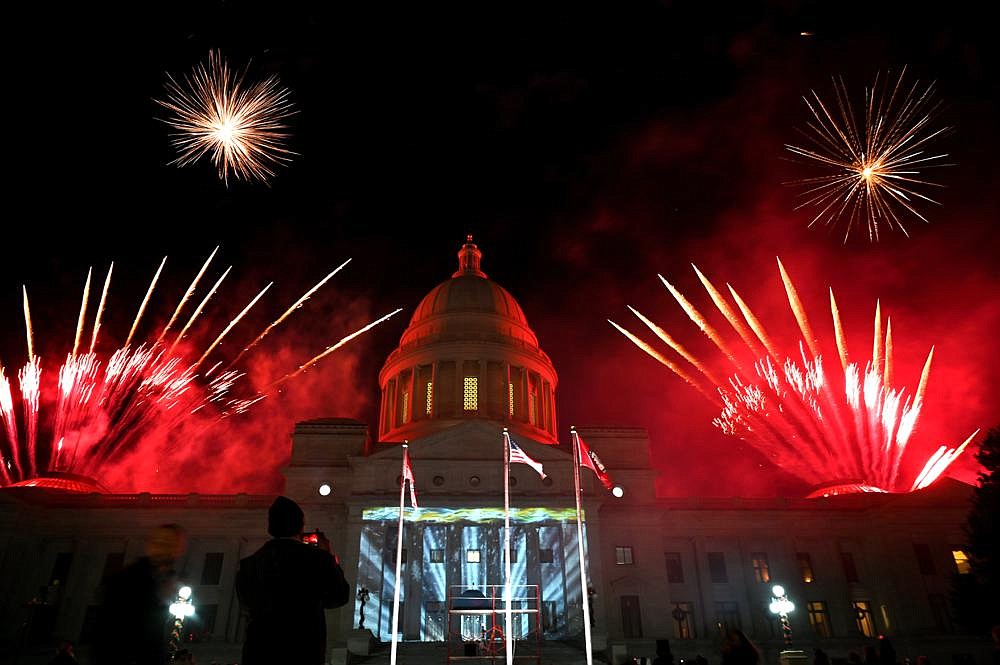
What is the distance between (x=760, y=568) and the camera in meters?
46.3

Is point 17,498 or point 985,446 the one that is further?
point 17,498

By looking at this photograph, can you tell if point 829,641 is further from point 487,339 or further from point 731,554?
point 487,339

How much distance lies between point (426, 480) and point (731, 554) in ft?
72.4

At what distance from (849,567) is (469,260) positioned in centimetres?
4527

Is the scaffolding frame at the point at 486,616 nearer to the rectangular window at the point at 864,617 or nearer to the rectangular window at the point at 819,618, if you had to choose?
the rectangular window at the point at 819,618

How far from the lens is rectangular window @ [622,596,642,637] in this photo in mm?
41584

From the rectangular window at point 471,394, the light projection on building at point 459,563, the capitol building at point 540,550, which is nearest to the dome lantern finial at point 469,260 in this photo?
the rectangular window at point 471,394

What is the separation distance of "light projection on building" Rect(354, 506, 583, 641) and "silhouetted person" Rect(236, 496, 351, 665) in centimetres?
3686

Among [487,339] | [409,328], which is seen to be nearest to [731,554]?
[487,339]

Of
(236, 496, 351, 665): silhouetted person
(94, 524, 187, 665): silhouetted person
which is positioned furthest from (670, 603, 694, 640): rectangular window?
(236, 496, 351, 665): silhouetted person

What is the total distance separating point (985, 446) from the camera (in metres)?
37.3

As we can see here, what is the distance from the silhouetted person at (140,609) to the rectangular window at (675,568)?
145 feet

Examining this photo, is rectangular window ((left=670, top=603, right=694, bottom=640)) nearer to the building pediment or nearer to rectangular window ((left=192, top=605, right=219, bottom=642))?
the building pediment

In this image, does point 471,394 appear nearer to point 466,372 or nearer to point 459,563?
point 466,372
